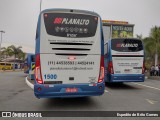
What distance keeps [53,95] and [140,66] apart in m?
7.86

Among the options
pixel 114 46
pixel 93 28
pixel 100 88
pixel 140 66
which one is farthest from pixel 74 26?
pixel 140 66

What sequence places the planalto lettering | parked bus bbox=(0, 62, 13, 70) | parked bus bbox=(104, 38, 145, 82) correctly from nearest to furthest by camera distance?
the planalto lettering, parked bus bbox=(104, 38, 145, 82), parked bus bbox=(0, 62, 13, 70)

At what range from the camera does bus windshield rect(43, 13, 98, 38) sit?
8.15 meters

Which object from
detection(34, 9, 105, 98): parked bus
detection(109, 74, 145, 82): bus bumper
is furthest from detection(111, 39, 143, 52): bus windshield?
detection(34, 9, 105, 98): parked bus

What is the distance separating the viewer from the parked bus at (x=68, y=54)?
8016 mm

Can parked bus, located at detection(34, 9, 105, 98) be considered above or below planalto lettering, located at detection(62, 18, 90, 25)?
below

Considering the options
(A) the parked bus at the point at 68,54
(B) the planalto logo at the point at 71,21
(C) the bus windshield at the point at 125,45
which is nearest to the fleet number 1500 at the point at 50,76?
(A) the parked bus at the point at 68,54

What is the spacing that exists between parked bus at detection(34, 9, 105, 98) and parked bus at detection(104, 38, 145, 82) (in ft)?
18.8

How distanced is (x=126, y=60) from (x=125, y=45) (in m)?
0.93

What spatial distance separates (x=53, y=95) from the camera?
7980mm

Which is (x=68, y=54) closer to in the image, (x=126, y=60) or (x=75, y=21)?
(x=75, y=21)

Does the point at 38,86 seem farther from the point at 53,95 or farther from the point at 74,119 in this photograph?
the point at 74,119

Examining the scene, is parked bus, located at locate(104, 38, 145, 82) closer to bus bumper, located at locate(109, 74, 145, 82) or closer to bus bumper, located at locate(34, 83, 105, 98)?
bus bumper, located at locate(109, 74, 145, 82)

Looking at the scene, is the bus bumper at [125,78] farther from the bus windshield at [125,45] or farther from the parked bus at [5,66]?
the parked bus at [5,66]
